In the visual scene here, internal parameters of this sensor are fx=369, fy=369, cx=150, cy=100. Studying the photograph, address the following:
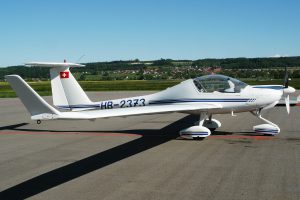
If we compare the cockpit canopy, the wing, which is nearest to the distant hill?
the cockpit canopy

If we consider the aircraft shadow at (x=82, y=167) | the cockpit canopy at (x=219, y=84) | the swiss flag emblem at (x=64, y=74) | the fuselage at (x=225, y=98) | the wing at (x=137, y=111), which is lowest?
the aircraft shadow at (x=82, y=167)

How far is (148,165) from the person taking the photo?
867cm

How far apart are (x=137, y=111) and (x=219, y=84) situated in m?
3.03

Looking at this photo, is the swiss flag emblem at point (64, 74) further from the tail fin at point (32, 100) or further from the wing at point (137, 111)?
the wing at point (137, 111)

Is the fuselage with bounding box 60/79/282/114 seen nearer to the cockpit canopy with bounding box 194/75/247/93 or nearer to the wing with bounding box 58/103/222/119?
the cockpit canopy with bounding box 194/75/247/93

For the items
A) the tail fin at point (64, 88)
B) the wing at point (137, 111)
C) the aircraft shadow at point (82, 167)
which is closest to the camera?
the aircraft shadow at point (82, 167)

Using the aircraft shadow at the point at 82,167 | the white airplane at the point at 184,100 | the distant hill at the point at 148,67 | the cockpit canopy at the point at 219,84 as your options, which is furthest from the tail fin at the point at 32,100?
the distant hill at the point at 148,67

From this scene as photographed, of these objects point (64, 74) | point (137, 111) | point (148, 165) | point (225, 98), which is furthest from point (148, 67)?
point (148, 165)

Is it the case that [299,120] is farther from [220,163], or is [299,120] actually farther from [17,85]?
[17,85]

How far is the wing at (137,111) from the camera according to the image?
11.1 metres

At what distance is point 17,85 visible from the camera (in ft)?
37.2

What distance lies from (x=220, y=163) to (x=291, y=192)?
2.49 meters

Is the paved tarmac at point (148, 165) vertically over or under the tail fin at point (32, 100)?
under

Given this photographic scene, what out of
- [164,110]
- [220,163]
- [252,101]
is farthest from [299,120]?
[220,163]
